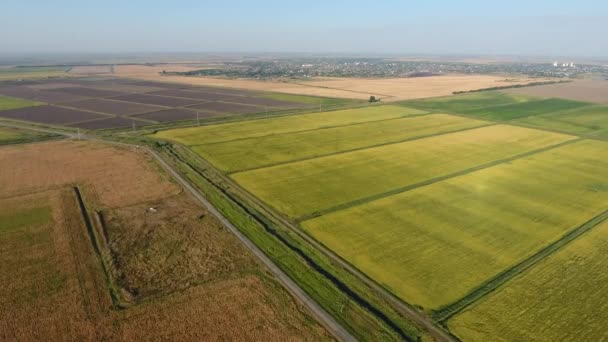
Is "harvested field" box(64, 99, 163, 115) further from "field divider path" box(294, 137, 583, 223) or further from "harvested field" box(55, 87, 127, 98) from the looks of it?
"field divider path" box(294, 137, 583, 223)

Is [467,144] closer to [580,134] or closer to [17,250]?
[580,134]

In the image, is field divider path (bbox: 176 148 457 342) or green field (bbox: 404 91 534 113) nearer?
field divider path (bbox: 176 148 457 342)

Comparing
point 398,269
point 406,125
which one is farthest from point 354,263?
point 406,125

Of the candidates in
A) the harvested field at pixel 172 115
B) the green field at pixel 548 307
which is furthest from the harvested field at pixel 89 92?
the green field at pixel 548 307

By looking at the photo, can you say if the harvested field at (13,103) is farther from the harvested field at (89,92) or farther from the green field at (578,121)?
the green field at (578,121)

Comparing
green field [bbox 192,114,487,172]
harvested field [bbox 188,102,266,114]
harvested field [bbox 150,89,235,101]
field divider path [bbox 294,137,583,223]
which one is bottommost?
field divider path [bbox 294,137,583,223]

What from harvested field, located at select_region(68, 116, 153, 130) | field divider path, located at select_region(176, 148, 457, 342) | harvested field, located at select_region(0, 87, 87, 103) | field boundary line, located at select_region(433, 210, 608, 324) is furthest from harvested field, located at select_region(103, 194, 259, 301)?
harvested field, located at select_region(0, 87, 87, 103)
